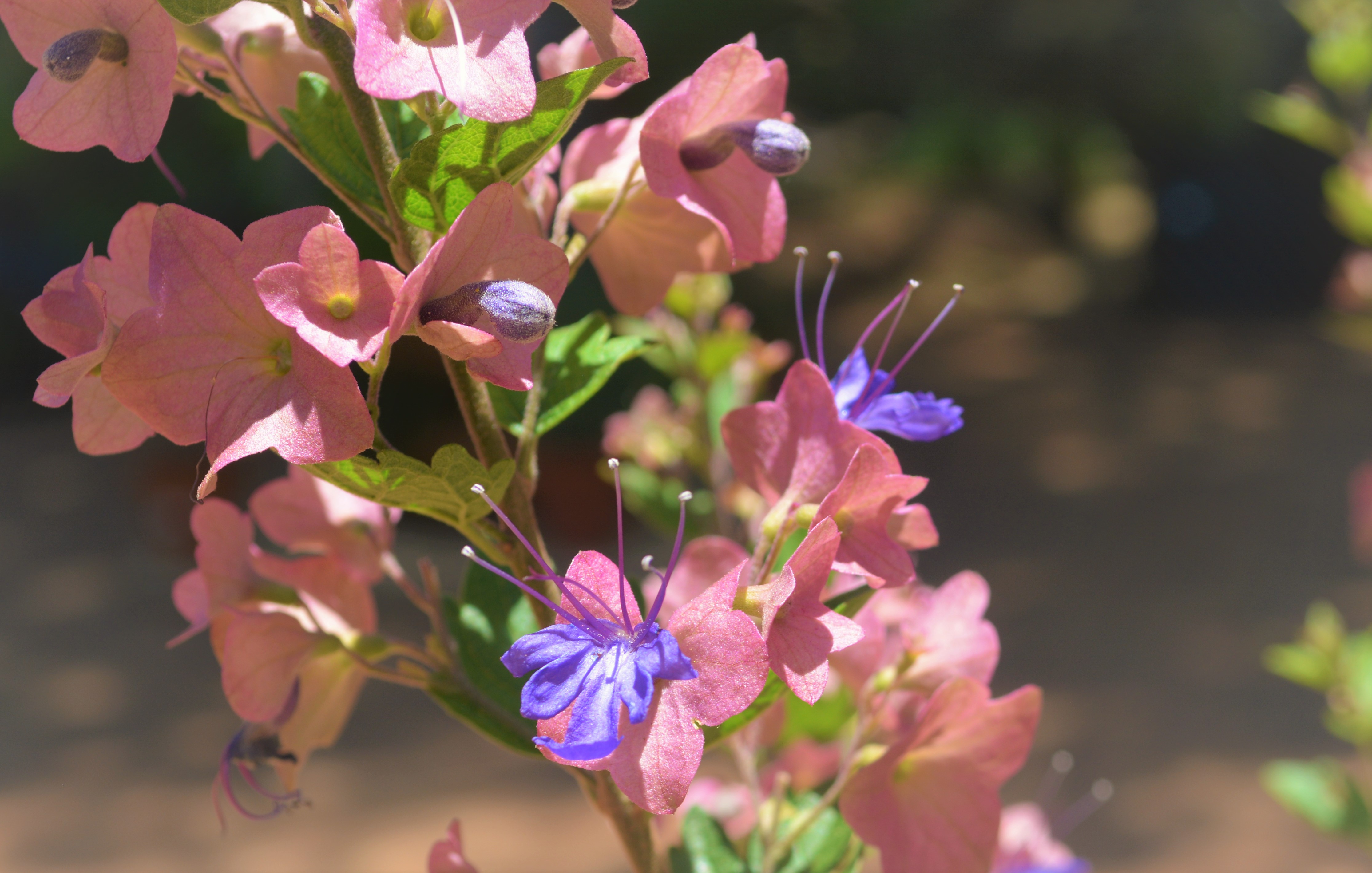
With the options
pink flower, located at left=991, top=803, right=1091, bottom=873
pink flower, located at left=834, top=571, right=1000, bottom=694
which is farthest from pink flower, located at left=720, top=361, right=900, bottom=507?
pink flower, located at left=991, top=803, right=1091, bottom=873

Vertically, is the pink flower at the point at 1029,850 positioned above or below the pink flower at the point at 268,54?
below

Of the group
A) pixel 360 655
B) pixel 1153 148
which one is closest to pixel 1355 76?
pixel 360 655

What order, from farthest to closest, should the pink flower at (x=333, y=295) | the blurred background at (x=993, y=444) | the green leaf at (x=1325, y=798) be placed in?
the blurred background at (x=993, y=444)
the green leaf at (x=1325, y=798)
the pink flower at (x=333, y=295)

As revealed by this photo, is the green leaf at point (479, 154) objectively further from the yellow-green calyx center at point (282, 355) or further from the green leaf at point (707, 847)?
the green leaf at point (707, 847)

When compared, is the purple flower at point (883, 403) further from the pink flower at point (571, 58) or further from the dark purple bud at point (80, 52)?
the dark purple bud at point (80, 52)

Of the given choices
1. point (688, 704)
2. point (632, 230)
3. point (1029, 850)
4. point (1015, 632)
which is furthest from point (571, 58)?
point (1015, 632)

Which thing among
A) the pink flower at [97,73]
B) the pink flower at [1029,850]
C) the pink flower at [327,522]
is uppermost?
the pink flower at [97,73]

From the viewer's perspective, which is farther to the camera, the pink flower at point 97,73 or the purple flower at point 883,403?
the purple flower at point 883,403

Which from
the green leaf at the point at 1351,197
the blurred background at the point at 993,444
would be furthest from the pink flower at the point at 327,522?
the blurred background at the point at 993,444

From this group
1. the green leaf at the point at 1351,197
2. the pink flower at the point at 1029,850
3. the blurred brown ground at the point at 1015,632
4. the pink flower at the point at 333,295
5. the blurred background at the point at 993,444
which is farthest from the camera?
the blurred background at the point at 993,444

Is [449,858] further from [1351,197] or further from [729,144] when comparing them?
[1351,197]
